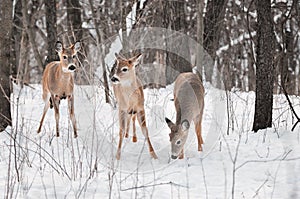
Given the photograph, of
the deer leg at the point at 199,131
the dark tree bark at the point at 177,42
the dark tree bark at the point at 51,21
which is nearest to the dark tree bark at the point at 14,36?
the dark tree bark at the point at 51,21

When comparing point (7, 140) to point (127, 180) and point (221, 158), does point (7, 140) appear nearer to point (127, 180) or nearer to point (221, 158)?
point (127, 180)

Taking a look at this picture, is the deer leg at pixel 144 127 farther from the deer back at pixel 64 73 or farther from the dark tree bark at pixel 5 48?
the dark tree bark at pixel 5 48

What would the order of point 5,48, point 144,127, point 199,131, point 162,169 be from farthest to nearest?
point 5,48, point 199,131, point 144,127, point 162,169

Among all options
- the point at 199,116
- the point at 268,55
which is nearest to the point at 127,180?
the point at 199,116

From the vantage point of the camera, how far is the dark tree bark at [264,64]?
6.40 meters

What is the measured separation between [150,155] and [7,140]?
6.57 ft

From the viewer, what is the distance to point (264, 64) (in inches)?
255

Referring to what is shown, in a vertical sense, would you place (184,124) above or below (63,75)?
below

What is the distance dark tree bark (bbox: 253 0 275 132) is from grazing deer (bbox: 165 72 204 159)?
815mm

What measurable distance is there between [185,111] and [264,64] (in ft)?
4.03

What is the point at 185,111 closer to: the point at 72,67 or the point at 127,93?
the point at 127,93

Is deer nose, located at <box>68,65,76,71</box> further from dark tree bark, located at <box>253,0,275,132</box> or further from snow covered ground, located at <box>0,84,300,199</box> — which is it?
dark tree bark, located at <box>253,0,275,132</box>

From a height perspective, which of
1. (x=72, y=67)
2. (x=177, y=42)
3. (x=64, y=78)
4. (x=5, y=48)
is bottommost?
(x=64, y=78)

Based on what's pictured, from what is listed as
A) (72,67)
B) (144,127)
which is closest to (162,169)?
(144,127)
